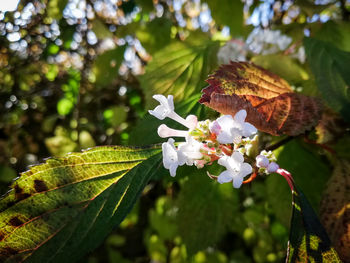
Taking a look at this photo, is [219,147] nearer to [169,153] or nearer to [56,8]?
[169,153]

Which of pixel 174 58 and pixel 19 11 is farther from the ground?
→ pixel 19 11

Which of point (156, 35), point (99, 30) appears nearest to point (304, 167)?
point (156, 35)

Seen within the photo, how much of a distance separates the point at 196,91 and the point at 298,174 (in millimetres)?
293

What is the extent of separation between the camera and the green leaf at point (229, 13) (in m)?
1.03

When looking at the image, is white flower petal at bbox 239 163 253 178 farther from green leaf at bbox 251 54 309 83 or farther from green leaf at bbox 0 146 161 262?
green leaf at bbox 251 54 309 83

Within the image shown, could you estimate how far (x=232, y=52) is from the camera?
81cm

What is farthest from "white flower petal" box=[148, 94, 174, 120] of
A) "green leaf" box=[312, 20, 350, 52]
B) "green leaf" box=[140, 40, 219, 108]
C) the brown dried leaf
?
"green leaf" box=[312, 20, 350, 52]

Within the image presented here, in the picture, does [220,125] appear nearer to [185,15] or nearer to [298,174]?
A: [298,174]

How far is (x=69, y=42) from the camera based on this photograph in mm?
1413

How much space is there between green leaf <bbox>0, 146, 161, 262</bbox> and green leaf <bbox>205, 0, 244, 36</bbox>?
2.31 ft

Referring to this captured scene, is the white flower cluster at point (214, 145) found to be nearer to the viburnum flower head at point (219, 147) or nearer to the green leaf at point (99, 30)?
the viburnum flower head at point (219, 147)

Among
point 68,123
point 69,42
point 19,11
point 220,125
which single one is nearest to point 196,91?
point 220,125

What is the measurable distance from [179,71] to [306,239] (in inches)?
16.4

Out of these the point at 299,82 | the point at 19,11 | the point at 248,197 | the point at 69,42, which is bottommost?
the point at 248,197
